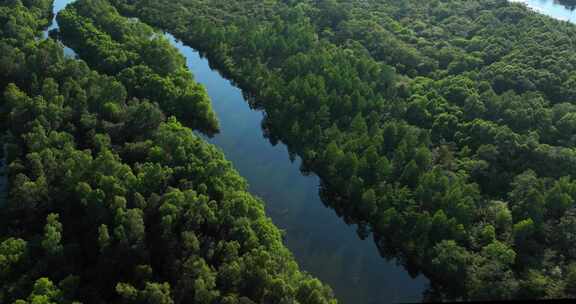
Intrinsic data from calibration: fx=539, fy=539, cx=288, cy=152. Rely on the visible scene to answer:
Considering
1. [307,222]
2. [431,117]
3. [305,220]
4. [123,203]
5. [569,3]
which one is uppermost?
[569,3]

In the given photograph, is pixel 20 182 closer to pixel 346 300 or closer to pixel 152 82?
pixel 152 82

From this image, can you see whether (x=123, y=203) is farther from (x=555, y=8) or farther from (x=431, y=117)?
(x=555, y=8)

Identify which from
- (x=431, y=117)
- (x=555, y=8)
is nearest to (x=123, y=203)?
(x=431, y=117)

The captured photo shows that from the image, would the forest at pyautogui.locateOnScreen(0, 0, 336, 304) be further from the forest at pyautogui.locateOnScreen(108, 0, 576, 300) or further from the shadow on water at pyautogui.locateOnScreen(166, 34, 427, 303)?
the forest at pyautogui.locateOnScreen(108, 0, 576, 300)

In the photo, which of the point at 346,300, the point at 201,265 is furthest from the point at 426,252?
the point at 201,265

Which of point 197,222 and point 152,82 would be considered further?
point 152,82

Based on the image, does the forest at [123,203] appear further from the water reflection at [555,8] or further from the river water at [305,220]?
the water reflection at [555,8]

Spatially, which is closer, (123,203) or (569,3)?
(123,203)

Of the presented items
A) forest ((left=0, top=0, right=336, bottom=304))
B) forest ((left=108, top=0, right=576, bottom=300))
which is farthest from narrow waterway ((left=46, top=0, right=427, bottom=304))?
forest ((left=0, top=0, right=336, bottom=304))
